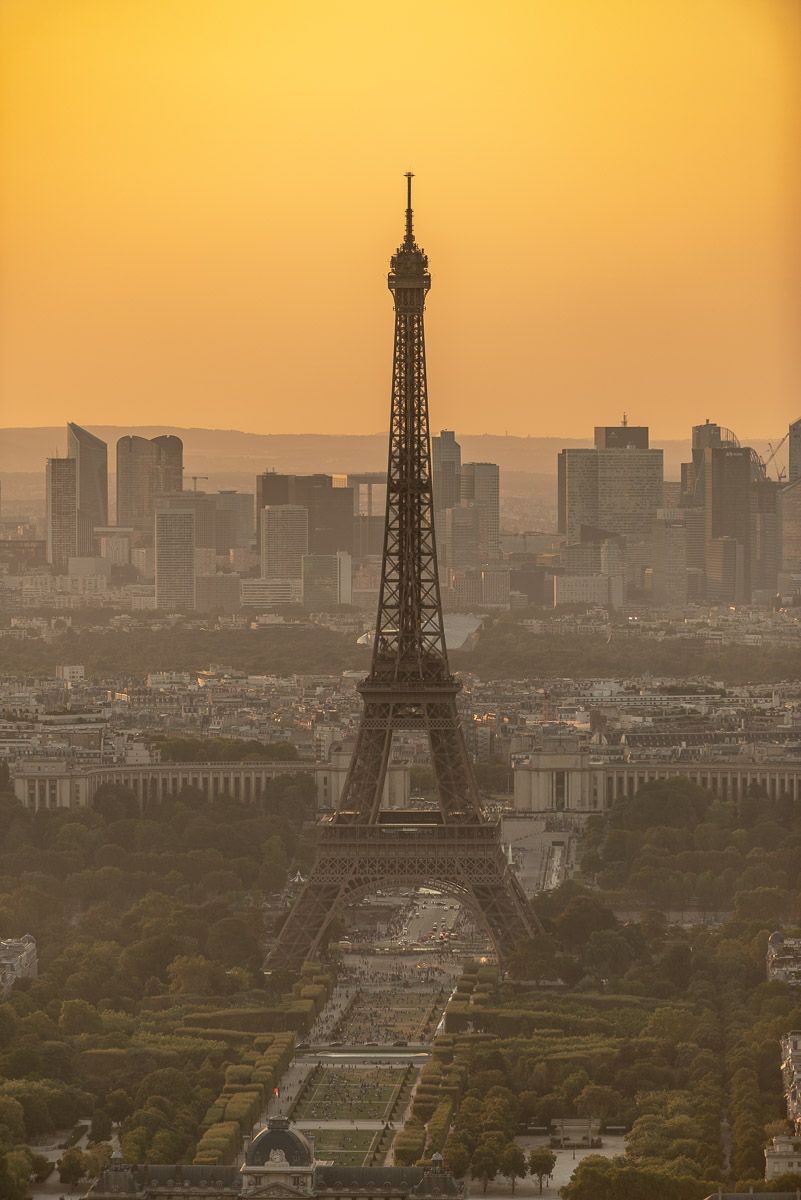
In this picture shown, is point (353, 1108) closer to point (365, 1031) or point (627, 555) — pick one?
point (365, 1031)

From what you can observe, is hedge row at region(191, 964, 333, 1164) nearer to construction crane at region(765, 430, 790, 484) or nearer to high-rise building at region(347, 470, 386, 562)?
construction crane at region(765, 430, 790, 484)

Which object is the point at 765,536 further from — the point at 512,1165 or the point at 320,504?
the point at 512,1165

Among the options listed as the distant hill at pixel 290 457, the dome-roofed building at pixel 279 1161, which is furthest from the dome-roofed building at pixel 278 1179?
the distant hill at pixel 290 457

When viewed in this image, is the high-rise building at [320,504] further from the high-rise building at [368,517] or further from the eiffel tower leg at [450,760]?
the eiffel tower leg at [450,760]

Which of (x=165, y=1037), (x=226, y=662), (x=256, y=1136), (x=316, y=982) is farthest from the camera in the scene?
(x=226, y=662)

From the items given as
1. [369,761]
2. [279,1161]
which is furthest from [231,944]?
[279,1161]

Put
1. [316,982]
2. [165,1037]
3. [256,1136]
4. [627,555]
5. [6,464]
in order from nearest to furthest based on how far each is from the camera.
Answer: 1. [256,1136]
2. [165,1037]
3. [316,982]
4. [6,464]
5. [627,555]

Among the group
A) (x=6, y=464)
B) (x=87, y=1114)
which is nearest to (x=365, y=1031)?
(x=87, y=1114)
